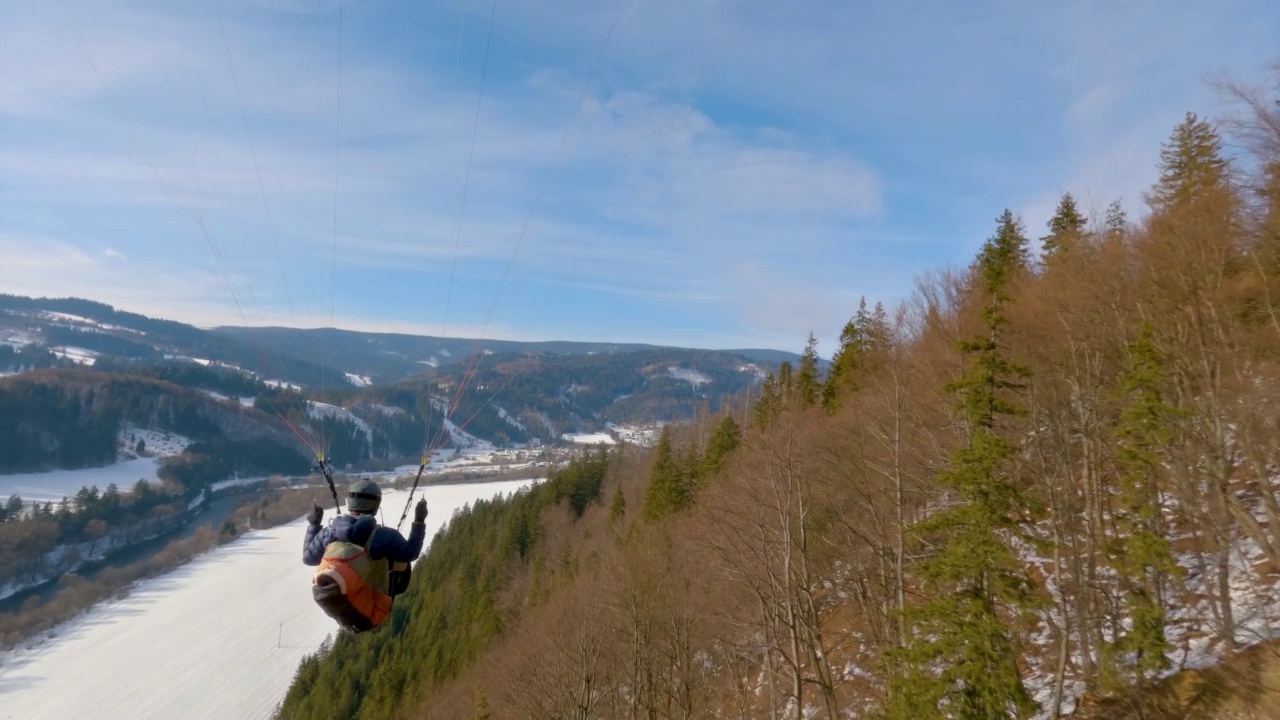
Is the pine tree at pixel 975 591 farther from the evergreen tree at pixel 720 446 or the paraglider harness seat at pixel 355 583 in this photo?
the evergreen tree at pixel 720 446

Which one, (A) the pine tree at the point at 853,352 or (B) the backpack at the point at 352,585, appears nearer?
(B) the backpack at the point at 352,585

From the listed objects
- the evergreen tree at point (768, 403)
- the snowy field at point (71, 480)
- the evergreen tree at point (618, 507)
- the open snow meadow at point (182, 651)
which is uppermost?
the evergreen tree at point (768, 403)

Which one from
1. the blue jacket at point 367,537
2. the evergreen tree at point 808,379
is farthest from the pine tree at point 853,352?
the blue jacket at point 367,537

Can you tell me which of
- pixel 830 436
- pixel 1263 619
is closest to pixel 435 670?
pixel 830 436

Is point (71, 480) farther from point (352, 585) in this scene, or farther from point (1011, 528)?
point (1011, 528)

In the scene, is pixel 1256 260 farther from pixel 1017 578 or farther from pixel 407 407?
pixel 407 407

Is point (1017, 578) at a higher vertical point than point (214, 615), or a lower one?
higher

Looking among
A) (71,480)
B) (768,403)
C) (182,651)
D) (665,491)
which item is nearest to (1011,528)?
(665,491)
